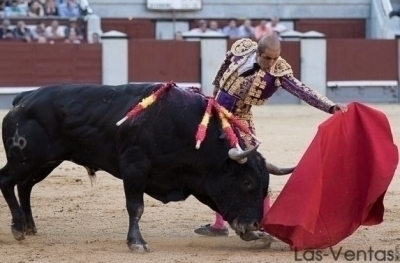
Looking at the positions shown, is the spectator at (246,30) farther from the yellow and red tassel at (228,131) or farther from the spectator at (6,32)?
the yellow and red tassel at (228,131)

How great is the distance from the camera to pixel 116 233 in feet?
20.2

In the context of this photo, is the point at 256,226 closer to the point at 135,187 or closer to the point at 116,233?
the point at 135,187

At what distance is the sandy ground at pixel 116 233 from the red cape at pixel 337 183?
118mm

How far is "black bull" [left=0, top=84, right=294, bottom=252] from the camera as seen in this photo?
5.58m

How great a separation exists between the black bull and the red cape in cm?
18

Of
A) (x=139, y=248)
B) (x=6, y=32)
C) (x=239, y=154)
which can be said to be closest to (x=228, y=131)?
(x=239, y=154)

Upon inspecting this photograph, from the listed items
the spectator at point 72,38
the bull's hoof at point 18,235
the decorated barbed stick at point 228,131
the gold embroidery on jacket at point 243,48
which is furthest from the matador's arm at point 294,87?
the spectator at point 72,38

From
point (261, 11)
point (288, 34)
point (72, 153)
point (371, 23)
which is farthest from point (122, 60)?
point (72, 153)

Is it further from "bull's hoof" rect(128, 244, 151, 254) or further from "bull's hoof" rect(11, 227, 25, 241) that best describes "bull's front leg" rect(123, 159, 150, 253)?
"bull's hoof" rect(11, 227, 25, 241)

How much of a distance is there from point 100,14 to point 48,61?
3937 mm

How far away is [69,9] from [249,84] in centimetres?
1298

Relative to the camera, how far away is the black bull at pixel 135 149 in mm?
5582

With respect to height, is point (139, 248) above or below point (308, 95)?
below

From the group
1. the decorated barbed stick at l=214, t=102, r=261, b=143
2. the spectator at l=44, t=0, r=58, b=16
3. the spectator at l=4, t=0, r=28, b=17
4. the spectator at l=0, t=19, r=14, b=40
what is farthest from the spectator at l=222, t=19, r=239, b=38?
the decorated barbed stick at l=214, t=102, r=261, b=143
